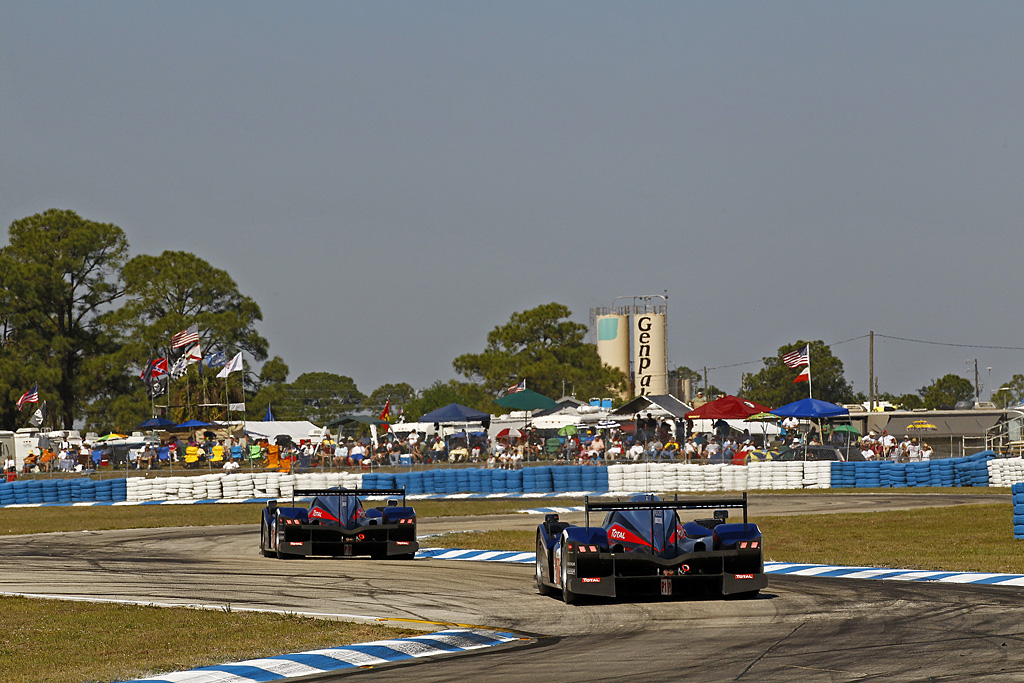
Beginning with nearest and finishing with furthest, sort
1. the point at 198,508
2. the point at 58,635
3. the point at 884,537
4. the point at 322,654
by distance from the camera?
the point at 322,654 → the point at 58,635 → the point at 884,537 → the point at 198,508

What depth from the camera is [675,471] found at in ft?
124

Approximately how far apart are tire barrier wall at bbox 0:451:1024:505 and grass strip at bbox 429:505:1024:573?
902 centimetres

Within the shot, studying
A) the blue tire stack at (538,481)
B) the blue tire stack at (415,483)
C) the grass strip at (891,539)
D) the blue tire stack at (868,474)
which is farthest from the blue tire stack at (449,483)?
the grass strip at (891,539)

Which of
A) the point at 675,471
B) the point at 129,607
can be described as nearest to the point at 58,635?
the point at 129,607

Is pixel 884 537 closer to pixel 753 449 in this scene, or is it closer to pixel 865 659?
pixel 865 659

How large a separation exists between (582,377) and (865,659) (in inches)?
3317

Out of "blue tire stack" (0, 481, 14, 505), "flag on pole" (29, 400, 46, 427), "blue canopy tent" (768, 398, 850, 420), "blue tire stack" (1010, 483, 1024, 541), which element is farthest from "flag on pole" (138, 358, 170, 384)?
"blue tire stack" (1010, 483, 1024, 541)

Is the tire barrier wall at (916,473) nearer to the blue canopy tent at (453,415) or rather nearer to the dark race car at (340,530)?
the blue canopy tent at (453,415)

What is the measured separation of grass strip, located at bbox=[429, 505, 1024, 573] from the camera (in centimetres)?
1752

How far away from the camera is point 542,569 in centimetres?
1441

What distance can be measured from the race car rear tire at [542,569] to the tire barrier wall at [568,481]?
2297cm

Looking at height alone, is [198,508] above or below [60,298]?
below

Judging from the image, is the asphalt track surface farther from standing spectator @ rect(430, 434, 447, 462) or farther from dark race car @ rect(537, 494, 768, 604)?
standing spectator @ rect(430, 434, 447, 462)

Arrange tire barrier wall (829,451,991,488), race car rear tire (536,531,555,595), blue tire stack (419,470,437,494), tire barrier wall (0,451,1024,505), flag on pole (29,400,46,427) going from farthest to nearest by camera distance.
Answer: flag on pole (29,400,46,427)
blue tire stack (419,470,437,494)
tire barrier wall (0,451,1024,505)
tire barrier wall (829,451,991,488)
race car rear tire (536,531,555,595)
